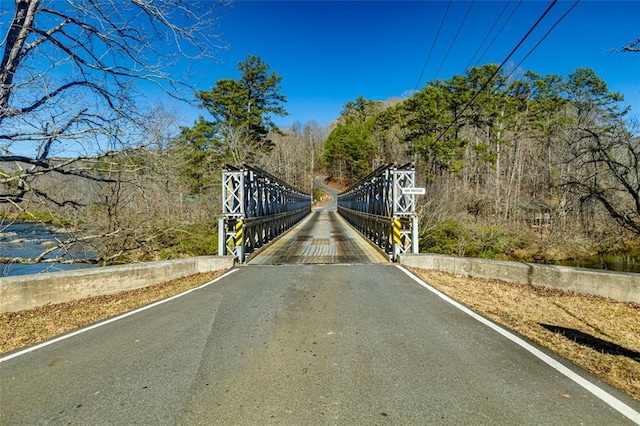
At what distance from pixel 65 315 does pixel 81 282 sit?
1.03 meters

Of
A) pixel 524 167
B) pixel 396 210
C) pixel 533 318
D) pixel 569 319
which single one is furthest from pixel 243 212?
pixel 524 167

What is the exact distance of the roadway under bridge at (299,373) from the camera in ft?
8.76

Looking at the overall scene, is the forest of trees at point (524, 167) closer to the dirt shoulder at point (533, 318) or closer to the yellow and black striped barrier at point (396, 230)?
the yellow and black striped barrier at point (396, 230)

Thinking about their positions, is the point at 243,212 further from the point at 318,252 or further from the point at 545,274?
the point at 545,274

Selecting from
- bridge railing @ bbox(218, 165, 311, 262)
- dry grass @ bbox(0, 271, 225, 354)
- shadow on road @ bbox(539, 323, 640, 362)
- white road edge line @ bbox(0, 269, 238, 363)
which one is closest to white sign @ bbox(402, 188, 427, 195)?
bridge railing @ bbox(218, 165, 311, 262)

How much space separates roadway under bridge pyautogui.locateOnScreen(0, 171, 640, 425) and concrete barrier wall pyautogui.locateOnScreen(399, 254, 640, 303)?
11.5 feet

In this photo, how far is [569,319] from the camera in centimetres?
571

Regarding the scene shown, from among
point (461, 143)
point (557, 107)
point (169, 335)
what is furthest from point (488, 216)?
point (169, 335)

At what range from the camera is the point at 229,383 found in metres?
3.18

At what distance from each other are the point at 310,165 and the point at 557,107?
4985cm

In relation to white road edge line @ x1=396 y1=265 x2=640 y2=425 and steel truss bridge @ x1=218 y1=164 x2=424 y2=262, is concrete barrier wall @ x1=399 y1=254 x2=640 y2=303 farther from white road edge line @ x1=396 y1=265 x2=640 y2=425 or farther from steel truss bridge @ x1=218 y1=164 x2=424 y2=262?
white road edge line @ x1=396 y1=265 x2=640 y2=425

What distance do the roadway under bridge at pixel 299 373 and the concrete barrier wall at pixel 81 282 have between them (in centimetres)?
198

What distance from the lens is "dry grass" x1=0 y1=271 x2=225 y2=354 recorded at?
4852mm

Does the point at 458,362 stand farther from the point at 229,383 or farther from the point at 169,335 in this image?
the point at 169,335
